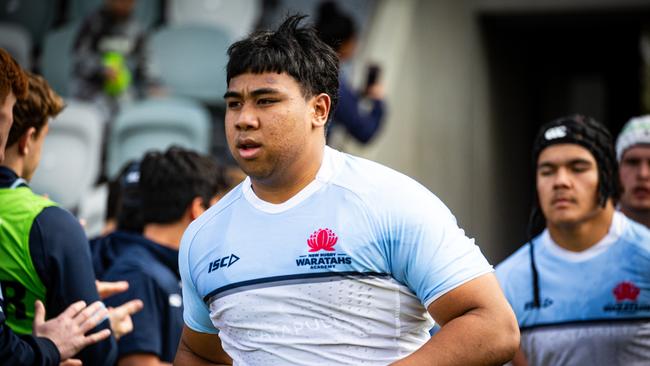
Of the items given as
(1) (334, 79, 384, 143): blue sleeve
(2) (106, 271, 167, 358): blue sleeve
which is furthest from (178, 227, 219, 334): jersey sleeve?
(1) (334, 79, 384, 143): blue sleeve

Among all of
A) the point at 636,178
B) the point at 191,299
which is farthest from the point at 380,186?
the point at 636,178

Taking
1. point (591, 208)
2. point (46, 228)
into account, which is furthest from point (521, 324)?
point (46, 228)

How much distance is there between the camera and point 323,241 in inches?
128

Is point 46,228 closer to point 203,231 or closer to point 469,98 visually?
point 203,231

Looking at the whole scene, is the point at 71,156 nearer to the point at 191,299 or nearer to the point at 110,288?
the point at 110,288

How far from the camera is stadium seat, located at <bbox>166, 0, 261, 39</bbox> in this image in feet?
39.1

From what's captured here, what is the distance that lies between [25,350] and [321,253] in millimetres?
1087

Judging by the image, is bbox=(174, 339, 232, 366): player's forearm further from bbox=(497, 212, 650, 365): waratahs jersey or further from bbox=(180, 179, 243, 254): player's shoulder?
bbox=(497, 212, 650, 365): waratahs jersey

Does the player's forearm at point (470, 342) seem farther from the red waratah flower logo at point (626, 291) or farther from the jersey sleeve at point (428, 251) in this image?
the red waratah flower logo at point (626, 291)

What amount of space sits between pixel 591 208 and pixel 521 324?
0.60 m

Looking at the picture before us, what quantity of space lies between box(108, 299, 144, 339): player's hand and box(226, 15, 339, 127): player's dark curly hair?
1.26m

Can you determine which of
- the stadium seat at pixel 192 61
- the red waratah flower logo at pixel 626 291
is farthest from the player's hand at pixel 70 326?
the stadium seat at pixel 192 61

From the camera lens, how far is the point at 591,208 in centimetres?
501

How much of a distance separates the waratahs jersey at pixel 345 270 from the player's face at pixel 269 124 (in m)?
0.12
